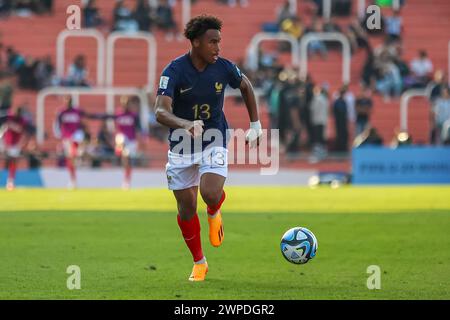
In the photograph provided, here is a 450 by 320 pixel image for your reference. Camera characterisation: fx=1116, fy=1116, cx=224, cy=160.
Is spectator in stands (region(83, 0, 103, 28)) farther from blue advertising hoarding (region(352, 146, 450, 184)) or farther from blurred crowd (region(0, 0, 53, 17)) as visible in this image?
blue advertising hoarding (region(352, 146, 450, 184))

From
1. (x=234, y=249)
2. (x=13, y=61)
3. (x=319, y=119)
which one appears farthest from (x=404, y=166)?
(x=234, y=249)

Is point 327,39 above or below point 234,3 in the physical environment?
below

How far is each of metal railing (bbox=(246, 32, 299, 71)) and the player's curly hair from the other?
22.6 metres

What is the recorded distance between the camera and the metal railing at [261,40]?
109 feet

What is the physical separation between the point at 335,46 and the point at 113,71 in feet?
22.9

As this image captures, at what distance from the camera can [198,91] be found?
34.9 ft

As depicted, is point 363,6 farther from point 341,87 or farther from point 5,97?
point 5,97

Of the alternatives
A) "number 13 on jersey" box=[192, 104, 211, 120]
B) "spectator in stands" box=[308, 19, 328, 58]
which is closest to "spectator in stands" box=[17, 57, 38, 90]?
"spectator in stands" box=[308, 19, 328, 58]

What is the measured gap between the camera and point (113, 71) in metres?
34.4

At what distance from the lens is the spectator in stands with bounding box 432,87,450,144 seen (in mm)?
31797

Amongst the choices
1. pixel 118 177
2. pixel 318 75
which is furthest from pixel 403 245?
pixel 318 75

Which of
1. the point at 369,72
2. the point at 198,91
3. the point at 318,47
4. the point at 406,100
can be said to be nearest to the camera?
the point at 198,91

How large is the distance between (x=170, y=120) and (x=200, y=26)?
37.2 inches

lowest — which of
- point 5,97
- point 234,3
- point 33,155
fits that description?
point 33,155
